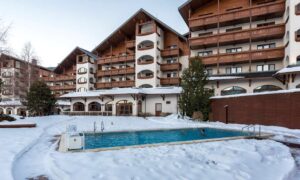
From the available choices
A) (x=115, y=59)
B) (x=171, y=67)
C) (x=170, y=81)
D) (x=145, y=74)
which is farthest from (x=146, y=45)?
(x=170, y=81)

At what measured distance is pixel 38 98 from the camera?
28.8m

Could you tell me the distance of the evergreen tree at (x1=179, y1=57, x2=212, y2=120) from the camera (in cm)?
2184

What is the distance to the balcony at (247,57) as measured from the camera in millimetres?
24391

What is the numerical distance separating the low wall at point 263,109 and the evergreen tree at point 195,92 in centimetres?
131

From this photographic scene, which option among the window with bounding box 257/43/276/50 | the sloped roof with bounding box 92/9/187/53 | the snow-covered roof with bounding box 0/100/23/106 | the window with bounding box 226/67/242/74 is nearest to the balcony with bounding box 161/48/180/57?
the sloped roof with bounding box 92/9/187/53

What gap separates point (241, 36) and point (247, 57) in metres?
2.97

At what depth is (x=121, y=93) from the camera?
31203 mm

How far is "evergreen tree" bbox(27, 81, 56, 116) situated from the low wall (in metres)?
23.5

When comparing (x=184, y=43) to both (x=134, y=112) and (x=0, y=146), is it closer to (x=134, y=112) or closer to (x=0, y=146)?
(x=134, y=112)

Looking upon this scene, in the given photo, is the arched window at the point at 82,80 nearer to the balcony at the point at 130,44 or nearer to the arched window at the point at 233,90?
the balcony at the point at 130,44

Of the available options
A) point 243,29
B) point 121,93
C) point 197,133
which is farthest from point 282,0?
point 121,93

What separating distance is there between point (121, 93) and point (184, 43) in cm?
1425

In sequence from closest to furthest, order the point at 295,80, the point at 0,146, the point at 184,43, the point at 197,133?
the point at 0,146
the point at 197,133
the point at 295,80
the point at 184,43

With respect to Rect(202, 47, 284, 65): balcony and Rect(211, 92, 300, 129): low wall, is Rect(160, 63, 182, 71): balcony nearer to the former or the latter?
Rect(202, 47, 284, 65): balcony
